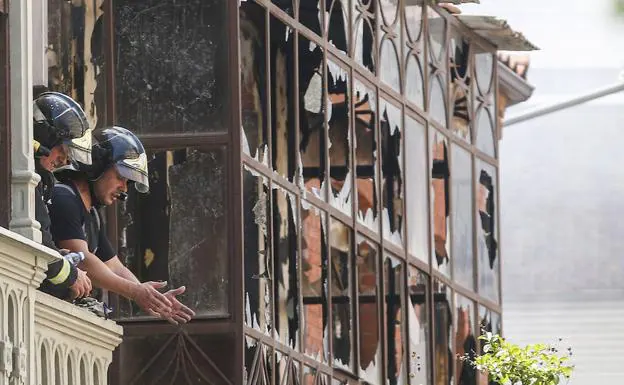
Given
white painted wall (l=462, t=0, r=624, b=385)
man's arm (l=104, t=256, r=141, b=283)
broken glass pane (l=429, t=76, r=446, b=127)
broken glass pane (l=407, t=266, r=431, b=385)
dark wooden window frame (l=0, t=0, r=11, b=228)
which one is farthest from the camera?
white painted wall (l=462, t=0, r=624, b=385)

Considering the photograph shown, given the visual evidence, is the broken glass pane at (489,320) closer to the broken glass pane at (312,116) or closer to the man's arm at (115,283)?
the broken glass pane at (312,116)

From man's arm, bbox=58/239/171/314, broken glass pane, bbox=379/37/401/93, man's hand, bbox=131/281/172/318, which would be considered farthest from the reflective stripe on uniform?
broken glass pane, bbox=379/37/401/93

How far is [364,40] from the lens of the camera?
26266 mm

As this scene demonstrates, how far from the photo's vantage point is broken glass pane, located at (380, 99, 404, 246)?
26.8 metres

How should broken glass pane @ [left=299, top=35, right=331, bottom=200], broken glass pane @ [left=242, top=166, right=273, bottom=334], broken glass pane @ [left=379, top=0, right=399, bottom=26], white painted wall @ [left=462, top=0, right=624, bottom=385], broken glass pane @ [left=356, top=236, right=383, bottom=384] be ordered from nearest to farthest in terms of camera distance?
1. broken glass pane @ [left=242, top=166, right=273, bottom=334]
2. broken glass pane @ [left=299, top=35, right=331, bottom=200]
3. broken glass pane @ [left=356, top=236, right=383, bottom=384]
4. broken glass pane @ [left=379, top=0, right=399, bottom=26]
5. white painted wall @ [left=462, top=0, right=624, bottom=385]

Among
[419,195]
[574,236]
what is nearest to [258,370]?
[419,195]

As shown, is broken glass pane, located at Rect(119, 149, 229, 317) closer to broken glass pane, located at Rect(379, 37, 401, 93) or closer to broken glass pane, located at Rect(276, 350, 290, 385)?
broken glass pane, located at Rect(276, 350, 290, 385)

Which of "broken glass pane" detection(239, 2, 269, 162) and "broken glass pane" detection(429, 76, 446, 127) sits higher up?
"broken glass pane" detection(239, 2, 269, 162)

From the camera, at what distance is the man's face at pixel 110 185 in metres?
18.9

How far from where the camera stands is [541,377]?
2275 centimetres

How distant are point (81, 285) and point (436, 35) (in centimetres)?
1193

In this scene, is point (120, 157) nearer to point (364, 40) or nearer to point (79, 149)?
point (79, 149)

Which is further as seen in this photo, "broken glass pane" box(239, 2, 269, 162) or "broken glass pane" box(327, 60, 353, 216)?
"broken glass pane" box(327, 60, 353, 216)

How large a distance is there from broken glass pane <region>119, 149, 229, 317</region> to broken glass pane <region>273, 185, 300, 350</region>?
999mm
